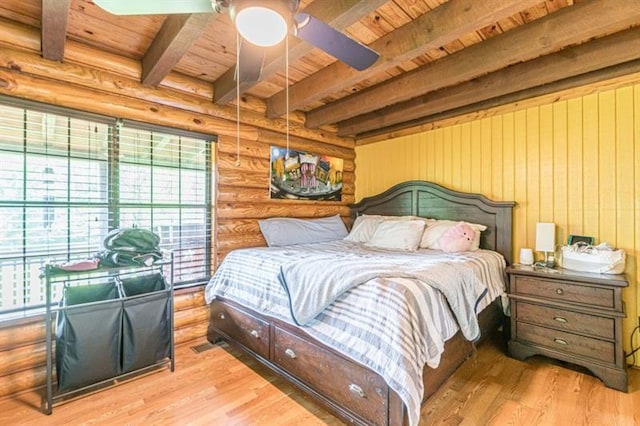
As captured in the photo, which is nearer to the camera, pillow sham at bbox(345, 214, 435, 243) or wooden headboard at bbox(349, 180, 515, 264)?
wooden headboard at bbox(349, 180, 515, 264)

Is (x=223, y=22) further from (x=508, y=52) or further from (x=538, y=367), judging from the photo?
(x=538, y=367)

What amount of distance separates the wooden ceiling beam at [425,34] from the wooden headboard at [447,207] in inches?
67.4

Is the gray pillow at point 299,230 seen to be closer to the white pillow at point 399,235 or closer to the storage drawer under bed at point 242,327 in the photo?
the white pillow at point 399,235

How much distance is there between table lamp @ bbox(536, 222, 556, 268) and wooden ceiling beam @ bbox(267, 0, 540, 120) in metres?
1.88

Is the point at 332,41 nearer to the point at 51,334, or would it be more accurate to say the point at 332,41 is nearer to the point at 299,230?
the point at 299,230

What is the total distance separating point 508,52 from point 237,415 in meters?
2.93

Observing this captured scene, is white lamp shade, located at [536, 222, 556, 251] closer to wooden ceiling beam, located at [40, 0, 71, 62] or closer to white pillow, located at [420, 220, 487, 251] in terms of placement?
white pillow, located at [420, 220, 487, 251]

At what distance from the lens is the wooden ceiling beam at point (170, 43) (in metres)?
1.77

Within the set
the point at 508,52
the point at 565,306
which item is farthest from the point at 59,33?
the point at 565,306

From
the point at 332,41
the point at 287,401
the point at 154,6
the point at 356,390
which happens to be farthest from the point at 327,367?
the point at 154,6

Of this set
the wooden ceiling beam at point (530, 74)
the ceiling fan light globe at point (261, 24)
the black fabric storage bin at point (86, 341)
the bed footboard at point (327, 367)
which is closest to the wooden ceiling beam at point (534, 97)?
the wooden ceiling beam at point (530, 74)

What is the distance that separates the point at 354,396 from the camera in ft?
5.46

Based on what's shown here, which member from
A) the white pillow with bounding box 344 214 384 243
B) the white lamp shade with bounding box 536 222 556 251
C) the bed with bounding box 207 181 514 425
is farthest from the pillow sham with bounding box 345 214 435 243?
the white lamp shade with bounding box 536 222 556 251

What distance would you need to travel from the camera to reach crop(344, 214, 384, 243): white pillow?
3.58 meters
